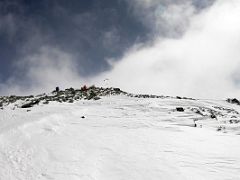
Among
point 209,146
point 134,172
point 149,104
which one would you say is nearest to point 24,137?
point 134,172

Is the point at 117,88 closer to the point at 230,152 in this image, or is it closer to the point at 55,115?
the point at 55,115

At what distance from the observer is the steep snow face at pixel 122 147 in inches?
294

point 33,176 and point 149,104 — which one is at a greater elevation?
point 149,104

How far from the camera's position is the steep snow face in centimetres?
748

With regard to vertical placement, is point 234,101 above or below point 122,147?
above

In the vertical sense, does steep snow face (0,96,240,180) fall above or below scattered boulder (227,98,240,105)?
below

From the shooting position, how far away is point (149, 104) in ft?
59.3

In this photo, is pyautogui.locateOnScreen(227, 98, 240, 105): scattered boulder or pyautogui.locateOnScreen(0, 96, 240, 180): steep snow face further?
pyautogui.locateOnScreen(227, 98, 240, 105): scattered boulder

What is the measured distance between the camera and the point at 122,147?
9531mm

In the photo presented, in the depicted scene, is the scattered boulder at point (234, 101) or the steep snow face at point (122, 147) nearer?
the steep snow face at point (122, 147)

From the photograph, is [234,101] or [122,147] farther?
[234,101]

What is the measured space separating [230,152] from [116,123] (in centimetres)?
556

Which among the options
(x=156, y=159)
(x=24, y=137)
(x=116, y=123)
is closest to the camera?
(x=156, y=159)

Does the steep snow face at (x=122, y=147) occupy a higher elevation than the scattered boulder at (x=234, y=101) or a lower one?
lower
